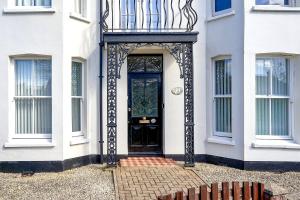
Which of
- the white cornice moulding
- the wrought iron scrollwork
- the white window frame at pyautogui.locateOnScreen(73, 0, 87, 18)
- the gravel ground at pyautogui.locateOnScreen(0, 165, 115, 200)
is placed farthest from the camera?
the white window frame at pyautogui.locateOnScreen(73, 0, 87, 18)

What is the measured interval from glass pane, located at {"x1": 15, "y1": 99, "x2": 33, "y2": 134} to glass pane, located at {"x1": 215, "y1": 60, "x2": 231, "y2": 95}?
5340mm

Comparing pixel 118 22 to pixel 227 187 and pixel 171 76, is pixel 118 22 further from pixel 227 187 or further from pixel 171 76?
pixel 227 187

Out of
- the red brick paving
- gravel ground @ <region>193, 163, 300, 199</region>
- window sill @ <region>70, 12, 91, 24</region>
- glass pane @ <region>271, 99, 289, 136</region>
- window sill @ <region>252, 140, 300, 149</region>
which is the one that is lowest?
gravel ground @ <region>193, 163, 300, 199</region>

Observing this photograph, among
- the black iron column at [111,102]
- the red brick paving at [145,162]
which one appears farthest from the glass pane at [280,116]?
the black iron column at [111,102]

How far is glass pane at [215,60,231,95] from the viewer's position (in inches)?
405

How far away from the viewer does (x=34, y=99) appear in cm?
969

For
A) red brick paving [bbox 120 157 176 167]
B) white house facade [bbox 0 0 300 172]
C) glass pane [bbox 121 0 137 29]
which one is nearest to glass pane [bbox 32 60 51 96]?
white house facade [bbox 0 0 300 172]

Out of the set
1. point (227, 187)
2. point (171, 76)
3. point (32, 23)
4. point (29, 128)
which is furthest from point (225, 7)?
point (227, 187)

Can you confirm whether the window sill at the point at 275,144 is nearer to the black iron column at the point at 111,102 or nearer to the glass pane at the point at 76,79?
the black iron column at the point at 111,102

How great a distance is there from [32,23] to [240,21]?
18.2ft

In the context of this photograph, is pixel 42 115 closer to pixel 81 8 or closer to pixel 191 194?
pixel 81 8

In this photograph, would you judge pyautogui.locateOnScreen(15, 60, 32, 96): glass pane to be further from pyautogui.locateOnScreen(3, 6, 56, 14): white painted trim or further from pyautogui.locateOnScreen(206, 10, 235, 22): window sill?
pyautogui.locateOnScreen(206, 10, 235, 22): window sill

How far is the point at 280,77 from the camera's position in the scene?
32.4ft

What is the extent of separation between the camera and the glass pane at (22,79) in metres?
9.70
